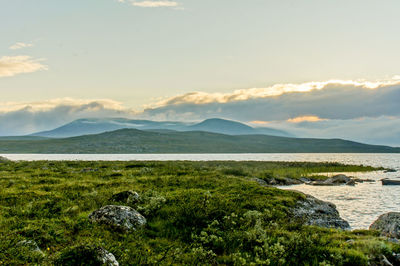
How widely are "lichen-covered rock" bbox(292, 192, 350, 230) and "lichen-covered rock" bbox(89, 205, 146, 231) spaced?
36.1ft

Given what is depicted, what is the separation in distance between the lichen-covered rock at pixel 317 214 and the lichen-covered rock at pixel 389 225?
9.14 ft

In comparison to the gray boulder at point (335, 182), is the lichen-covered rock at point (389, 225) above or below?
above

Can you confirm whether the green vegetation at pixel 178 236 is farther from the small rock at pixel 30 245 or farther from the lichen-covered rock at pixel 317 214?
the lichen-covered rock at pixel 317 214

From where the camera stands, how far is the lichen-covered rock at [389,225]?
17097 millimetres

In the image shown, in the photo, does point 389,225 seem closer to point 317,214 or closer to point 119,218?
point 317,214

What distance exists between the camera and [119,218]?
13.8 m

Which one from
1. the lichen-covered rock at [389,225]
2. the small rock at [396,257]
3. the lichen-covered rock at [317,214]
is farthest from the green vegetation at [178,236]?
the lichen-covered rock at [317,214]

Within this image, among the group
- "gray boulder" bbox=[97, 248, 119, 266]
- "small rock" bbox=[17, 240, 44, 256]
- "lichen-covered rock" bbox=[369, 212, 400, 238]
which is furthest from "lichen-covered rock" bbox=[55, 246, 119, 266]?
"lichen-covered rock" bbox=[369, 212, 400, 238]

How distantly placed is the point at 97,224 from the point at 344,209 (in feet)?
83.9

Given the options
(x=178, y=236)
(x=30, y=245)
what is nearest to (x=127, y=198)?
(x=178, y=236)

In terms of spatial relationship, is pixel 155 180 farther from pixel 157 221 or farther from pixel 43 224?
pixel 43 224

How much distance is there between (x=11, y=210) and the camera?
16469 mm

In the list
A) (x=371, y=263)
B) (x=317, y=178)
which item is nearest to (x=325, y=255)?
(x=371, y=263)

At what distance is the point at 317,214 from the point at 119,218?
15.8 m
